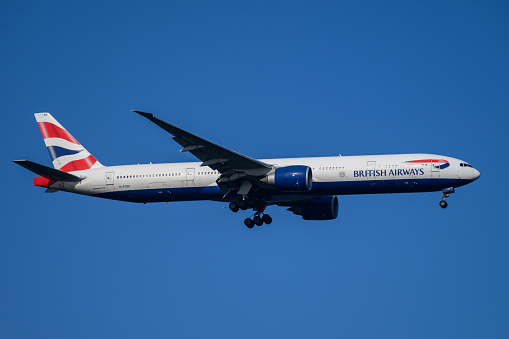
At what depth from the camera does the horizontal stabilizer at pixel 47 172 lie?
46081 millimetres

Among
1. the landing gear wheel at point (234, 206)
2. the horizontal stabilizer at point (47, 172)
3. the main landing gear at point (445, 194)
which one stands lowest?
the landing gear wheel at point (234, 206)

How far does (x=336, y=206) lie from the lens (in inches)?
2015

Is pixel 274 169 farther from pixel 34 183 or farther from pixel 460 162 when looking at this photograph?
pixel 34 183

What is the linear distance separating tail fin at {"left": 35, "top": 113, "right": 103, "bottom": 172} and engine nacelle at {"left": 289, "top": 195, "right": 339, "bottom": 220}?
14.4 m

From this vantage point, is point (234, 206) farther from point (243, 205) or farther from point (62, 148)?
point (62, 148)

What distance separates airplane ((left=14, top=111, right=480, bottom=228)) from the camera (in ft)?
147

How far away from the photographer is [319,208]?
5041 cm

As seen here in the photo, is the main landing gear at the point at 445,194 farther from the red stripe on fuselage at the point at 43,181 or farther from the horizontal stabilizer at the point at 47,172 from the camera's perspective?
the red stripe on fuselage at the point at 43,181

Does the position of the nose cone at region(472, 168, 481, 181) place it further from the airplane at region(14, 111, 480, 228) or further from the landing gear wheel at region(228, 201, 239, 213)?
the landing gear wheel at region(228, 201, 239, 213)

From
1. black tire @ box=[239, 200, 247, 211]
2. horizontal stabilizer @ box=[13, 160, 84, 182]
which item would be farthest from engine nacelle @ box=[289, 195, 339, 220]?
horizontal stabilizer @ box=[13, 160, 84, 182]

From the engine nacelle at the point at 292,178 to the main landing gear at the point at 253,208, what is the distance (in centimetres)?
295

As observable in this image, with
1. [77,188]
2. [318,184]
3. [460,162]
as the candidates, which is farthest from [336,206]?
[77,188]

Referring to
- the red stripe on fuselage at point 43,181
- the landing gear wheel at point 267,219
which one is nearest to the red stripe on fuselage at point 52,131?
the red stripe on fuselage at point 43,181

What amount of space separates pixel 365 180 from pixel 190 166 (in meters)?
11.3
